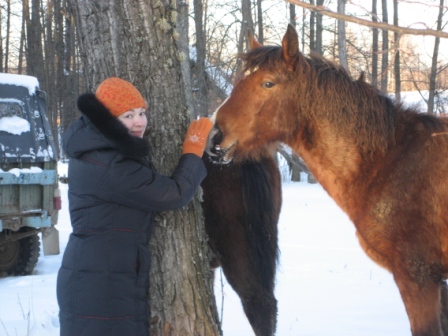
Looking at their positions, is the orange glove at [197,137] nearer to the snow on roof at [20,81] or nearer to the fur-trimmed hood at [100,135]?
the fur-trimmed hood at [100,135]

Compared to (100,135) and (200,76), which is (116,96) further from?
(200,76)

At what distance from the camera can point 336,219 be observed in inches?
472

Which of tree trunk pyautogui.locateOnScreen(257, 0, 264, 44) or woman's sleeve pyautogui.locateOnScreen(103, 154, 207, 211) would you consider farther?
tree trunk pyautogui.locateOnScreen(257, 0, 264, 44)

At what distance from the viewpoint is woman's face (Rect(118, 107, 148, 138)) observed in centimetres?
284

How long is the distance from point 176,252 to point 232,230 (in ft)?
3.14

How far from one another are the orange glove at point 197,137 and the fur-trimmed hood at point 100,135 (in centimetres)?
36

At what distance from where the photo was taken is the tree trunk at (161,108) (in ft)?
10.3

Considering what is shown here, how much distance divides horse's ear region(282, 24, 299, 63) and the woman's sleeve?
110cm

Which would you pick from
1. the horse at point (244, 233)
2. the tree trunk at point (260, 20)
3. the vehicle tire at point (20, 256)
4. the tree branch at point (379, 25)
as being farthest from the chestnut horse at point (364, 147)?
the tree trunk at point (260, 20)

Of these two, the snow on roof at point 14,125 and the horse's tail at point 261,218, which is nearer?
the horse's tail at point 261,218

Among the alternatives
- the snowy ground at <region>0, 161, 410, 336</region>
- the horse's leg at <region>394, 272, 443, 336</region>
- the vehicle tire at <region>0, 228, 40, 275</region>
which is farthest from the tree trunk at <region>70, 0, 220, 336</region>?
the vehicle tire at <region>0, 228, 40, 275</region>

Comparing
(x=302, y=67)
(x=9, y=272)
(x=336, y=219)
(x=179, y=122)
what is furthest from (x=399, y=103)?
(x=336, y=219)

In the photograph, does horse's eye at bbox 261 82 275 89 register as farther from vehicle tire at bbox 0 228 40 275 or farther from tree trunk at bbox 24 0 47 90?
tree trunk at bbox 24 0 47 90

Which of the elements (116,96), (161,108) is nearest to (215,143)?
(161,108)
